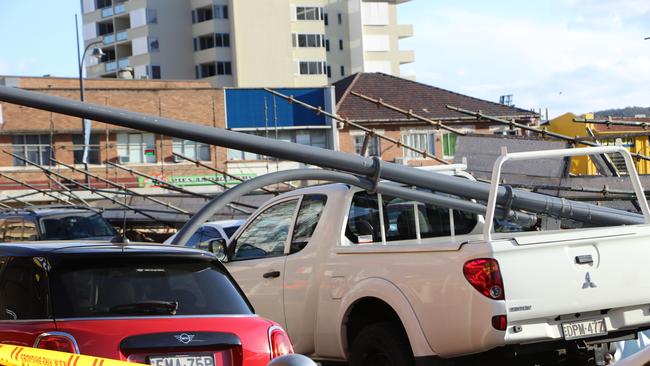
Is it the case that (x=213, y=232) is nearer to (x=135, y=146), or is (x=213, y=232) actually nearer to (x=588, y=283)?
(x=588, y=283)

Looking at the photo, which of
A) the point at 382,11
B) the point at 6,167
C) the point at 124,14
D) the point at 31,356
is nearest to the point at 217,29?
the point at 124,14

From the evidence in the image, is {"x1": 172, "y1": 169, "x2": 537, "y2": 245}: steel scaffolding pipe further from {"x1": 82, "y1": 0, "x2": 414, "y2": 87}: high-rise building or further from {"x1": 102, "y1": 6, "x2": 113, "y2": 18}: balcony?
{"x1": 102, "y1": 6, "x2": 113, "y2": 18}: balcony

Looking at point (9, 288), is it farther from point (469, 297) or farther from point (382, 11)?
point (382, 11)

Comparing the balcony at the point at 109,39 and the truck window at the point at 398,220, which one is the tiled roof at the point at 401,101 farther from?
the truck window at the point at 398,220

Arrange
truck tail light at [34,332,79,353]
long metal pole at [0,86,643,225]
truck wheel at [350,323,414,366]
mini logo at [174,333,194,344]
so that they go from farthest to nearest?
long metal pole at [0,86,643,225] < truck wheel at [350,323,414,366] < mini logo at [174,333,194,344] < truck tail light at [34,332,79,353]

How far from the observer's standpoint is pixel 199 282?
268 inches

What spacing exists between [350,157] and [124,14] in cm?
8680

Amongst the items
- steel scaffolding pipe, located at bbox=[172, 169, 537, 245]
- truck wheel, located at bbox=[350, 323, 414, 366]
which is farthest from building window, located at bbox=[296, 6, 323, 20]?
truck wheel, located at bbox=[350, 323, 414, 366]

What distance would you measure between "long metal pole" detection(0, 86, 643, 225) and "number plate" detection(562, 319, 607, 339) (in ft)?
6.97

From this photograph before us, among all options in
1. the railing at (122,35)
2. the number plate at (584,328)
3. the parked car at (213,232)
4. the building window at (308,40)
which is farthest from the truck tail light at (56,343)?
the railing at (122,35)

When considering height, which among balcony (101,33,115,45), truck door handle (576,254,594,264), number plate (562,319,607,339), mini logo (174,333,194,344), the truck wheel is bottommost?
the truck wheel

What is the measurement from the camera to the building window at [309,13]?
9375 cm

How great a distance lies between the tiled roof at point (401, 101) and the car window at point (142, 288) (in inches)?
2377

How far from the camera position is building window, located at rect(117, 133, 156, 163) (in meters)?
66.9
